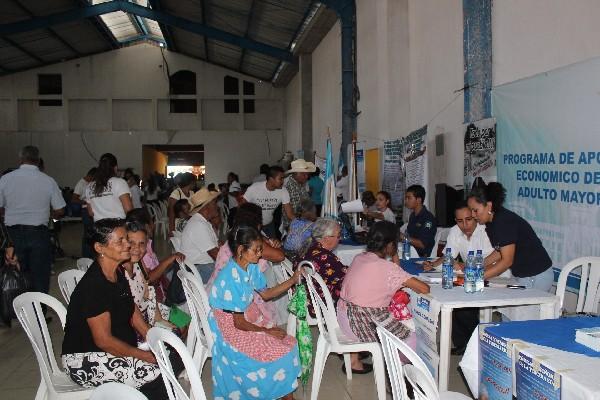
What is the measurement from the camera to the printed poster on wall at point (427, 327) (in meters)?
2.86

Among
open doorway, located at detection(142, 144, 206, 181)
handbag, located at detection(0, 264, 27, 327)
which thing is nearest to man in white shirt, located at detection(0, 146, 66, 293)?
handbag, located at detection(0, 264, 27, 327)

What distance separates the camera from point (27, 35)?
14.2 meters

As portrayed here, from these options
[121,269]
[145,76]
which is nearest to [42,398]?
[121,269]

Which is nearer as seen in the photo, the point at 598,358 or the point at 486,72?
the point at 598,358

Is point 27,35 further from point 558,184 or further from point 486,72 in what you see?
point 558,184

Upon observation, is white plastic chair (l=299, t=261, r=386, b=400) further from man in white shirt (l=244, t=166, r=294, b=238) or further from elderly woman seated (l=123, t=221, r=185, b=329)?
man in white shirt (l=244, t=166, r=294, b=238)

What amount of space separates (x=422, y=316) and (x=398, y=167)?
4434mm

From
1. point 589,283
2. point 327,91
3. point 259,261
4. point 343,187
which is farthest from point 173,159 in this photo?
point 589,283

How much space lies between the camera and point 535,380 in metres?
1.85

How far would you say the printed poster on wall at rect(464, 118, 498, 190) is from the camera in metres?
4.90

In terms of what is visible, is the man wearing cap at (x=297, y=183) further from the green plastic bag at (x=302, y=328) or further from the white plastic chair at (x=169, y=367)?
the white plastic chair at (x=169, y=367)

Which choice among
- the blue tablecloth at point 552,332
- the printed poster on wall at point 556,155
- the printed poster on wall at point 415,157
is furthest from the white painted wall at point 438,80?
the blue tablecloth at point 552,332

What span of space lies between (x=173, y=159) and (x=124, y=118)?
4.80 metres

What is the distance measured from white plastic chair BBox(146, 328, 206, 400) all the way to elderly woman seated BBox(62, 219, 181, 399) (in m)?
0.46
